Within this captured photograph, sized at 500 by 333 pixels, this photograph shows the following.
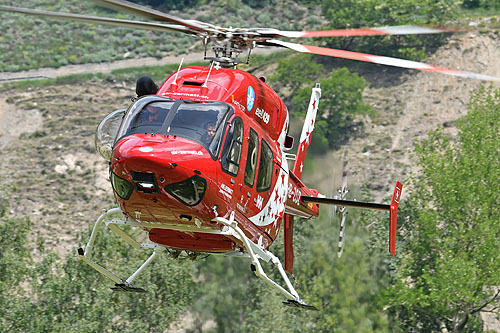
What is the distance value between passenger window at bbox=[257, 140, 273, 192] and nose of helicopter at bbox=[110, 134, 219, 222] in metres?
1.79

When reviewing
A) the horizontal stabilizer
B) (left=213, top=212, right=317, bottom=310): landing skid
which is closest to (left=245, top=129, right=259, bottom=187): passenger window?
(left=213, top=212, right=317, bottom=310): landing skid

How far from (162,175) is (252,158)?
2.09m

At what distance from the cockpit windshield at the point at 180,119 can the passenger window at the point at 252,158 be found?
0.88 m

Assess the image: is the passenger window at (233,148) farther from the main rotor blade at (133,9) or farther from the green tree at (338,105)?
the green tree at (338,105)

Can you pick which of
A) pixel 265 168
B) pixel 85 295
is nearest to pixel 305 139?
pixel 265 168

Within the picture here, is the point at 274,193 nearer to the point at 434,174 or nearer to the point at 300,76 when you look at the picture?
the point at 434,174

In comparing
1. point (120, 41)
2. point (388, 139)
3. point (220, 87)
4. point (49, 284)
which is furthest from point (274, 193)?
point (120, 41)

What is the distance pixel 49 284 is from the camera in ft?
115

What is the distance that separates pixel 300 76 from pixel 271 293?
2489cm

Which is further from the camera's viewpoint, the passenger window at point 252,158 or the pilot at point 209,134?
the passenger window at point 252,158

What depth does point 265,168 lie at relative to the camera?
50.9 feet

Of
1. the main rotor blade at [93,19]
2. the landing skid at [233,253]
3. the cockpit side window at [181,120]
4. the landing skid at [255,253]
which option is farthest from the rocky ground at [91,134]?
Result: the cockpit side window at [181,120]

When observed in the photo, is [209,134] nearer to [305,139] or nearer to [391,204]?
[391,204]

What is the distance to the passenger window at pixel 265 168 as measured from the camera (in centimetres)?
1531
